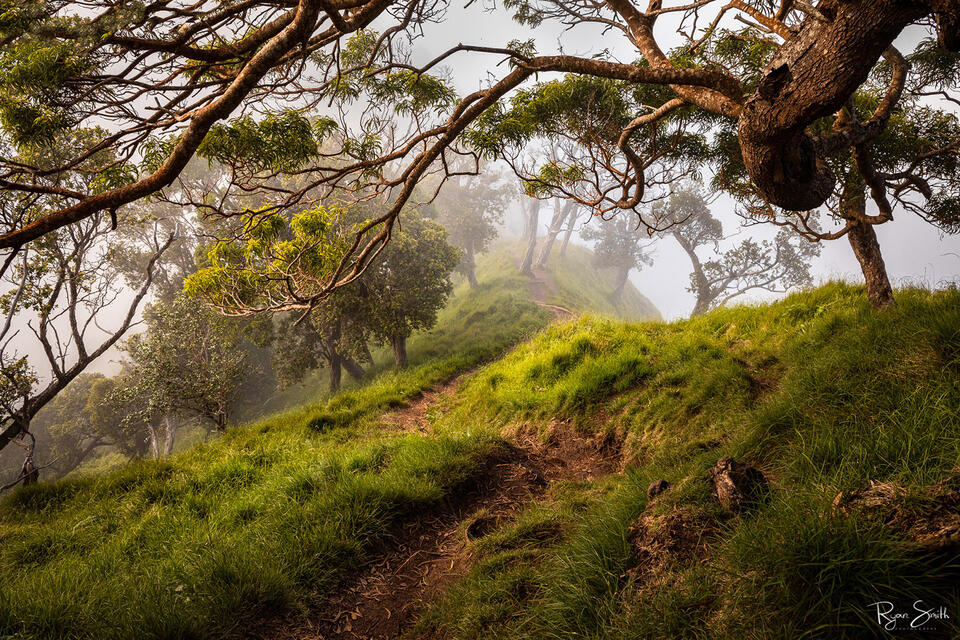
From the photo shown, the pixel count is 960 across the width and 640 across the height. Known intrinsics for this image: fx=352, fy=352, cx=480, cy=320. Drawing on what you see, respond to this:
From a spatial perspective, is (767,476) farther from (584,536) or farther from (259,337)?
(259,337)

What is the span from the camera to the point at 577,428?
520 centimetres

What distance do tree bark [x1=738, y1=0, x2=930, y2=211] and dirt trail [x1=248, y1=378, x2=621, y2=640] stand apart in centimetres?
345

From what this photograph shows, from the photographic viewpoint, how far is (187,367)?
12766mm

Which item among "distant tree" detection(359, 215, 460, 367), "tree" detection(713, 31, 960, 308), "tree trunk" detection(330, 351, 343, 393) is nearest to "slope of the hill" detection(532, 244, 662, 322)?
"distant tree" detection(359, 215, 460, 367)

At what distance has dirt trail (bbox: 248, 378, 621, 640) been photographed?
8.41ft

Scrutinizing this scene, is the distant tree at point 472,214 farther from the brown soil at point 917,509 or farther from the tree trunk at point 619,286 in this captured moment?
the brown soil at point 917,509

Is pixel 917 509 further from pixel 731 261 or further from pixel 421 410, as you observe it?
pixel 731 261

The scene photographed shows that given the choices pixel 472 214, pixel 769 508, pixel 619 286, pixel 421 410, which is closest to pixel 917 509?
pixel 769 508

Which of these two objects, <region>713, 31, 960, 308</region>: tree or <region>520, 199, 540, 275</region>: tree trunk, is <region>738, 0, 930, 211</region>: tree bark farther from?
<region>520, 199, 540, 275</region>: tree trunk

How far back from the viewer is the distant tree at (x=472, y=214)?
31.5m

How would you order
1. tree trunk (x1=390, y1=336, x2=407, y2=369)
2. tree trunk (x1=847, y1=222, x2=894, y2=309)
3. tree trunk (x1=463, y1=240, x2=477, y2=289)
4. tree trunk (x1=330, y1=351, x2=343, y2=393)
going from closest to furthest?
tree trunk (x1=847, y1=222, x2=894, y2=309)
tree trunk (x1=390, y1=336, x2=407, y2=369)
tree trunk (x1=330, y1=351, x2=343, y2=393)
tree trunk (x1=463, y1=240, x2=477, y2=289)

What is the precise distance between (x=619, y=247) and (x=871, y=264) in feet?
114

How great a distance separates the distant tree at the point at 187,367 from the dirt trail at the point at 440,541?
1048 centimetres

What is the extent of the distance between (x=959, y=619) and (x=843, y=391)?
2.12m
